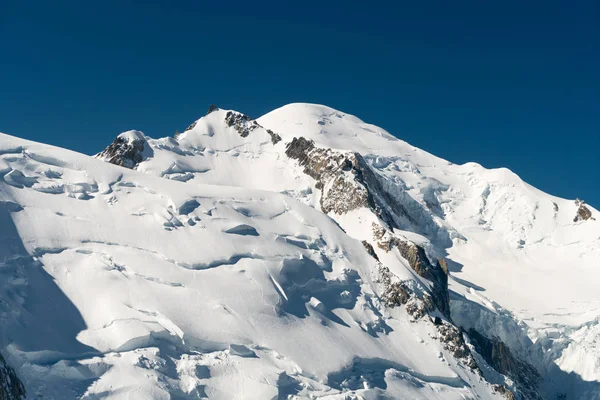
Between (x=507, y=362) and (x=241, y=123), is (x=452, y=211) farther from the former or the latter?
(x=241, y=123)

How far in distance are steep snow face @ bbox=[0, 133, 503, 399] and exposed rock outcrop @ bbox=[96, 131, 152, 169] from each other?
2446 cm

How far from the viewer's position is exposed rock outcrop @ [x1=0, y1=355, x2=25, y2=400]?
3419 centimetres

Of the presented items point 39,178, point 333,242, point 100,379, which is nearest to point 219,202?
point 333,242

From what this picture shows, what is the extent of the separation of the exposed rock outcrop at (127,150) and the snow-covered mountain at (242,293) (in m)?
0.25

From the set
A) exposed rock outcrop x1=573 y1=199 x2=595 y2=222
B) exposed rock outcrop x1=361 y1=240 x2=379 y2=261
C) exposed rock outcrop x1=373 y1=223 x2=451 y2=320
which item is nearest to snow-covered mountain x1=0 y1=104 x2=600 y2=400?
exposed rock outcrop x1=373 y1=223 x2=451 y2=320

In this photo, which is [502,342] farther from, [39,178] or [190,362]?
[39,178]

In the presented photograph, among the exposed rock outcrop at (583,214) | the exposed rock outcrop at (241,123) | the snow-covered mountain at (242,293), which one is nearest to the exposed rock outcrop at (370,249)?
the snow-covered mountain at (242,293)

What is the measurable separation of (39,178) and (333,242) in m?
28.4

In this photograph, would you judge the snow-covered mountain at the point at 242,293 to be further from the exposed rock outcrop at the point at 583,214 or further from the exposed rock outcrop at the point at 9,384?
the exposed rock outcrop at the point at 583,214

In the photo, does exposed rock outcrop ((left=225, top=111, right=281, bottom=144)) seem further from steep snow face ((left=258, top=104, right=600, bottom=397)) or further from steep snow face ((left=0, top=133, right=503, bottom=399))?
steep snow face ((left=0, top=133, right=503, bottom=399))

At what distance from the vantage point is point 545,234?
114 metres

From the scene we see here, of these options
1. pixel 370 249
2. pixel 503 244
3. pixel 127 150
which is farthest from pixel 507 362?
pixel 127 150

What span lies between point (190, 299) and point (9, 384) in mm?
16268

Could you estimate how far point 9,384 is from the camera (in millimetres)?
35125
